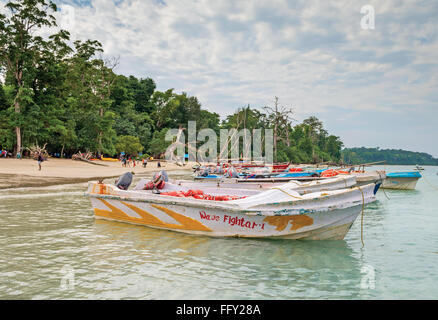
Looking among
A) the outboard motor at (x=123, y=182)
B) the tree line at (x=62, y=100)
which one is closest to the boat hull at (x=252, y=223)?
the outboard motor at (x=123, y=182)

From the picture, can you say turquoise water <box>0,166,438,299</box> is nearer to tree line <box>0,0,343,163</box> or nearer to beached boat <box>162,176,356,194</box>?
beached boat <box>162,176,356,194</box>

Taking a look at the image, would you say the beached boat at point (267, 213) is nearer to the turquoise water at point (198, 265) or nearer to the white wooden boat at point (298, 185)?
the turquoise water at point (198, 265)

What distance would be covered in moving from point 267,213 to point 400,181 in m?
21.7

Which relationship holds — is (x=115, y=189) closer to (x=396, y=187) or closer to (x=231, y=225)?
(x=231, y=225)

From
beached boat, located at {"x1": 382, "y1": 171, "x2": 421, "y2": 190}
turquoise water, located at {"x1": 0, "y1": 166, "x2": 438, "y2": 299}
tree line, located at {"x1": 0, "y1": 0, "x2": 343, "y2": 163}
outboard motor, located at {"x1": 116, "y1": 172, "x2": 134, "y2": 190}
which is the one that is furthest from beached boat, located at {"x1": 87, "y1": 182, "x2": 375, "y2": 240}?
tree line, located at {"x1": 0, "y1": 0, "x2": 343, "y2": 163}

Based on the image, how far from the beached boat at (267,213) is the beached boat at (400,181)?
761 inches

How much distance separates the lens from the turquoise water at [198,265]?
4852 millimetres

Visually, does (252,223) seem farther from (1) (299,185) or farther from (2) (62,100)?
(2) (62,100)

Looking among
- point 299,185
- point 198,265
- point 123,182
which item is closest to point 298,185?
point 299,185

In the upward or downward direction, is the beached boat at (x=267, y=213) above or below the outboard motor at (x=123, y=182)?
below

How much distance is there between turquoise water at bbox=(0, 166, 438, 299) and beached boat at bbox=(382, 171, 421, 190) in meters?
16.5

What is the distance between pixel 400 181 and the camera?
2434 centimetres

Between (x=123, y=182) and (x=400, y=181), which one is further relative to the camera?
(x=400, y=181)
